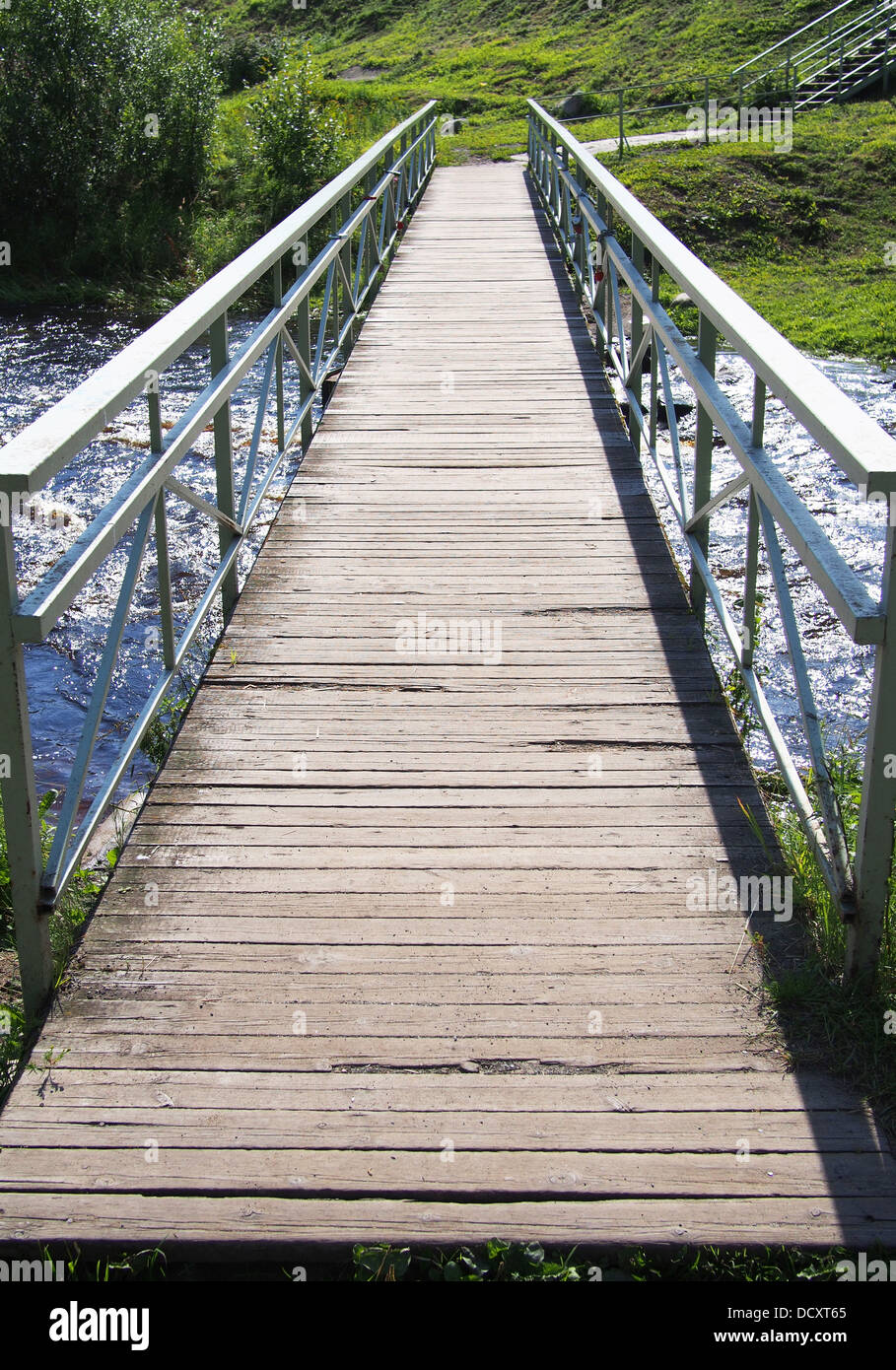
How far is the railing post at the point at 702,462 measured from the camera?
453 centimetres

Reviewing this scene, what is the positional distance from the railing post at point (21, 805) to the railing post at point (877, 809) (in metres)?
1.61

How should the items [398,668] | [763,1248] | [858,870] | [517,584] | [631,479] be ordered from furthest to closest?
1. [631,479]
2. [517,584]
3. [398,668]
4. [858,870]
5. [763,1248]

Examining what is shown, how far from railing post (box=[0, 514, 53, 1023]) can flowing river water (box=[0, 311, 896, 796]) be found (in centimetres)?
234

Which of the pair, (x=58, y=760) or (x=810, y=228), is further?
(x=810, y=228)

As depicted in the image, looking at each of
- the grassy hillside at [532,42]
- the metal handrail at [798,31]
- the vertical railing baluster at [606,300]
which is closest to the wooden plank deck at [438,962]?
the vertical railing baluster at [606,300]

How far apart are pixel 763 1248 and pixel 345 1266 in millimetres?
731

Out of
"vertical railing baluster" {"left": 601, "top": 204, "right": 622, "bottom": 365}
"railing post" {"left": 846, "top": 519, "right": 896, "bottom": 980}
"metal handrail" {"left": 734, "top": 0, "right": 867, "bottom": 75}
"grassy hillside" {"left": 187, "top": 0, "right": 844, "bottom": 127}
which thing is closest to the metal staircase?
"metal handrail" {"left": 734, "top": 0, "right": 867, "bottom": 75}

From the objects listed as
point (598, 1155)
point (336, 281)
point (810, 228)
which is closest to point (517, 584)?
point (598, 1155)

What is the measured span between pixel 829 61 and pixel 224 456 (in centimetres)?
2418

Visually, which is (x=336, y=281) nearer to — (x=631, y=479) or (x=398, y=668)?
(x=631, y=479)

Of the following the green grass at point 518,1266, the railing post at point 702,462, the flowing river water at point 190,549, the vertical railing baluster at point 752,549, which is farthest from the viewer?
the flowing river water at point 190,549

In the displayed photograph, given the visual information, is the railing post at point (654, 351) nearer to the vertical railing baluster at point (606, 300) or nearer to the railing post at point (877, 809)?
the vertical railing baluster at point (606, 300)

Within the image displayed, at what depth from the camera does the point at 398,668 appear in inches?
173

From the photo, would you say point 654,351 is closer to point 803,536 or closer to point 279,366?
point 279,366
